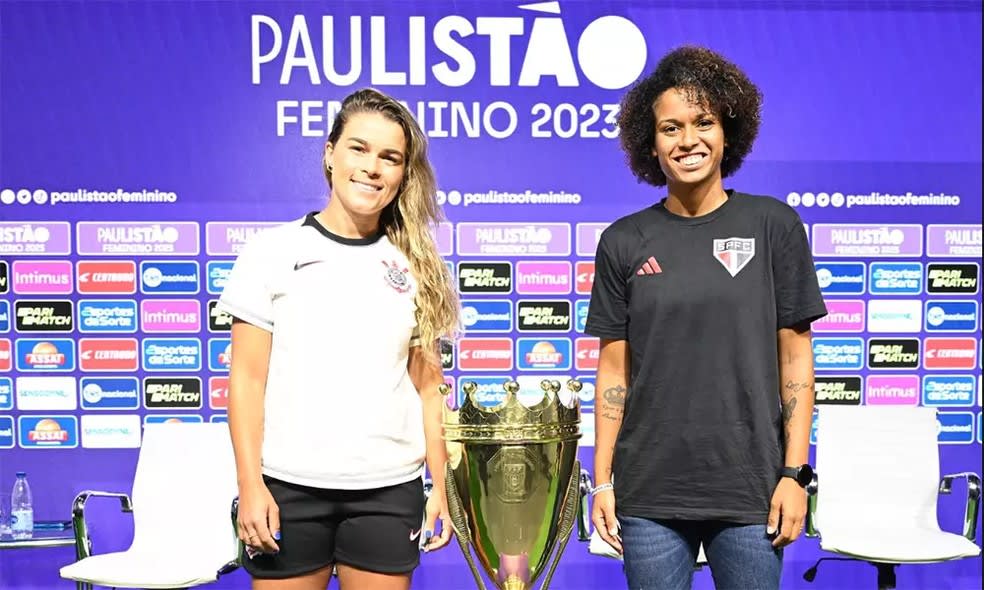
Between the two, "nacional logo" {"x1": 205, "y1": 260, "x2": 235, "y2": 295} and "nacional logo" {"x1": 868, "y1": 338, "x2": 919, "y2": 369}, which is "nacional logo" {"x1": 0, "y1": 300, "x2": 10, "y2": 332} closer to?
"nacional logo" {"x1": 205, "y1": 260, "x2": 235, "y2": 295}

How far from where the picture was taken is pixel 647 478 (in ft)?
5.12

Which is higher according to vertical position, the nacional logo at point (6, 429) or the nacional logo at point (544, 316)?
the nacional logo at point (544, 316)

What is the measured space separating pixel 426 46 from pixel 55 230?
1585mm

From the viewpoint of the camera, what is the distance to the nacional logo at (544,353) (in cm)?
338

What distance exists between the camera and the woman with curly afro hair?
1.51 metres

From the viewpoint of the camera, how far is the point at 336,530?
5.26ft

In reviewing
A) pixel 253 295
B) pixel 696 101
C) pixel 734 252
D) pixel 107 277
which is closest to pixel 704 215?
pixel 734 252

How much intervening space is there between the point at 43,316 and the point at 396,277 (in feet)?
7.52

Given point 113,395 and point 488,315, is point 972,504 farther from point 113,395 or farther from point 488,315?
point 113,395

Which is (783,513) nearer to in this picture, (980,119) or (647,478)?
(647,478)

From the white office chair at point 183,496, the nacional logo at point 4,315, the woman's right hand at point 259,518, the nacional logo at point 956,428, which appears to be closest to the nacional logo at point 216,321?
the white office chair at point 183,496

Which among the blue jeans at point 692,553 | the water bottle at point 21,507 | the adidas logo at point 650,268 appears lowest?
the water bottle at point 21,507

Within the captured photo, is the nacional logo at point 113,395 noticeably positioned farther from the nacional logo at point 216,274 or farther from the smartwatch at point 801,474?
the smartwatch at point 801,474

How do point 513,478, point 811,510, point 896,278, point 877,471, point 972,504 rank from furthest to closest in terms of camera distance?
point 896,278, point 877,471, point 972,504, point 811,510, point 513,478
